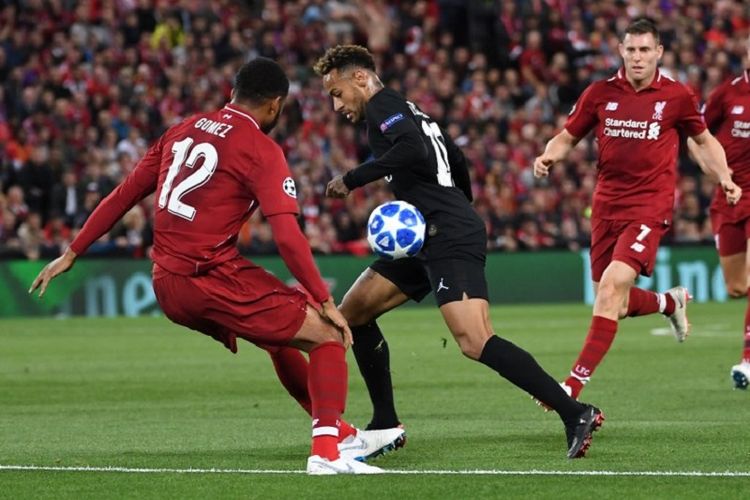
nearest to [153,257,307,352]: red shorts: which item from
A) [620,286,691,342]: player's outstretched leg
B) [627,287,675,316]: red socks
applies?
[620,286,691,342]: player's outstretched leg

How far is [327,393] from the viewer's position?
7.85m

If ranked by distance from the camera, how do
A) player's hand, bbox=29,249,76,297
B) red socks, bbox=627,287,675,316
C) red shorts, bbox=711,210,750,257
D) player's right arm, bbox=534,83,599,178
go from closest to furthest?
player's hand, bbox=29,249,76,297 < player's right arm, bbox=534,83,599,178 < red socks, bbox=627,287,675,316 < red shorts, bbox=711,210,750,257

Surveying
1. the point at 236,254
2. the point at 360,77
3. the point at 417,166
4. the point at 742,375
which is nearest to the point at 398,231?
the point at 417,166

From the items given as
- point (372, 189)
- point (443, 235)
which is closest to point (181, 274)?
point (443, 235)

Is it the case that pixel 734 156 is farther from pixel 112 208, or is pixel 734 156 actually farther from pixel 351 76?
pixel 112 208

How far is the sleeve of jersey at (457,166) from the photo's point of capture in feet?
30.0

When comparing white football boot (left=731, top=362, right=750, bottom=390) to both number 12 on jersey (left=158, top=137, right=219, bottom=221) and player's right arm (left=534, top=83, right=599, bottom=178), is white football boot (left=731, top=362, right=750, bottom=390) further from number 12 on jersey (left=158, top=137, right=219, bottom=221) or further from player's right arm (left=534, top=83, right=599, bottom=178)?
number 12 on jersey (left=158, top=137, right=219, bottom=221)

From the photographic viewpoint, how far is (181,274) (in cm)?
795

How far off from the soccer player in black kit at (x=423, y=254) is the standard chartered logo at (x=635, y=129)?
204 centimetres

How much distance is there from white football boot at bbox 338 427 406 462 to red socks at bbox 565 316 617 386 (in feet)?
5.85

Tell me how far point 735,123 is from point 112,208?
21.0ft

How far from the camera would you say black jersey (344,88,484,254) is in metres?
8.62

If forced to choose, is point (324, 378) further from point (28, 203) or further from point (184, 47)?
point (184, 47)

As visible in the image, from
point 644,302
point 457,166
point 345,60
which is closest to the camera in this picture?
point 345,60
